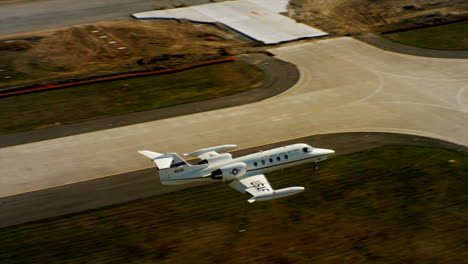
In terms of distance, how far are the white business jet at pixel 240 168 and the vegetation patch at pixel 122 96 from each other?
15890 mm

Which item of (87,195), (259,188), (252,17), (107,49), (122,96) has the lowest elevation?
(87,195)

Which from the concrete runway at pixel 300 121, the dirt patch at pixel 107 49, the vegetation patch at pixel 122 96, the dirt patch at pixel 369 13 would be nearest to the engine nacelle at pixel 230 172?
the concrete runway at pixel 300 121

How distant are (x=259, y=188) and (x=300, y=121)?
1545 centimetres

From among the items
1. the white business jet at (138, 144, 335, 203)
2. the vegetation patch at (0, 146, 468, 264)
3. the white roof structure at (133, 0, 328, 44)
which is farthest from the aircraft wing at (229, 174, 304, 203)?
the white roof structure at (133, 0, 328, 44)

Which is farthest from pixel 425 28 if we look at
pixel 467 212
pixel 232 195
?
pixel 232 195

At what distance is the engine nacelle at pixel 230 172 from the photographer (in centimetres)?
4109

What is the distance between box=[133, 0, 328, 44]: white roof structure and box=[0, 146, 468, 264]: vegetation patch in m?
35.9

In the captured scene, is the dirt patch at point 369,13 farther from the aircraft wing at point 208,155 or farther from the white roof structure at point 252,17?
the aircraft wing at point 208,155

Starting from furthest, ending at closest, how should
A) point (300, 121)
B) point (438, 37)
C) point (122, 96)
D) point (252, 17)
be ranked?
point (252, 17) < point (438, 37) < point (122, 96) < point (300, 121)

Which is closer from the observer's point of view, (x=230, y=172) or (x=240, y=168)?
(x=230, y=172)

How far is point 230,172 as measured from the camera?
135 feet

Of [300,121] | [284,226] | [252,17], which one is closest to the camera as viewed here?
[284,226]

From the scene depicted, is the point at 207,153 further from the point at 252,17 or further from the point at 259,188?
the point at 252,17

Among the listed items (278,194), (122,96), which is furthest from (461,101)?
(122,96)
